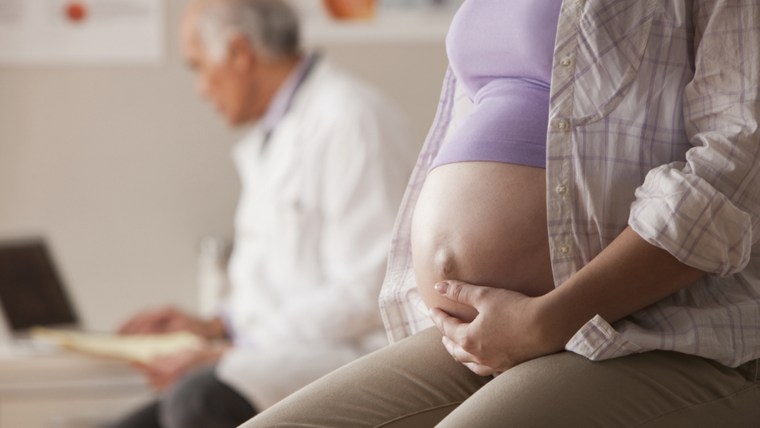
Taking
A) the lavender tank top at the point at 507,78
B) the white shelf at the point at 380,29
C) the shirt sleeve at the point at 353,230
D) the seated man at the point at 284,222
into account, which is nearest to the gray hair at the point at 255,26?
the seated man at the point at 284,222

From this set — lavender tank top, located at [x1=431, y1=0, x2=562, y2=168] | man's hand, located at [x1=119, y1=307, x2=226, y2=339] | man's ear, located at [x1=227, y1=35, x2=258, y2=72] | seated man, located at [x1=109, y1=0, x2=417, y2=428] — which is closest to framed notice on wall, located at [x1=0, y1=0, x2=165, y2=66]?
seated man, located at [x1=109, y1=0, x2=417, y2=428]

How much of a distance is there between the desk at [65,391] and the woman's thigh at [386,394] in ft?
5.33

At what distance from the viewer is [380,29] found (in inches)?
121

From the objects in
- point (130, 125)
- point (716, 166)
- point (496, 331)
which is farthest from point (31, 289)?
point (716, 166)

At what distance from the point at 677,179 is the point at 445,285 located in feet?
0.74

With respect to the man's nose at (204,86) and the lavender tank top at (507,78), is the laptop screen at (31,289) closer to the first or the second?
the man's nose at (204,86)

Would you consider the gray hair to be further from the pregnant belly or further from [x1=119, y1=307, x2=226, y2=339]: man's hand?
the pregnant belly

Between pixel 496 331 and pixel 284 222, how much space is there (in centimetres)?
149

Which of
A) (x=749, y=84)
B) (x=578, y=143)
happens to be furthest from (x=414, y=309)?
(x=749, y=84)

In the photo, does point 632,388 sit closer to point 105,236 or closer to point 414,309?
point 414,309

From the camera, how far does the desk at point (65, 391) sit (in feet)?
8.64

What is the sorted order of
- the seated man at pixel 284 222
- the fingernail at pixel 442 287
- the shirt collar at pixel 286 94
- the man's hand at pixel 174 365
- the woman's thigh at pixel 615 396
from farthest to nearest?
the shirt collar at pixel 286 94 → the man's hand at pixel 174 365 → the seated man at pixel 284 222 → the fingernail at pixel 442 287 → the woman's thigh at pixel 615 396

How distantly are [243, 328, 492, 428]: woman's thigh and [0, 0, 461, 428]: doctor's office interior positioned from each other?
194cm

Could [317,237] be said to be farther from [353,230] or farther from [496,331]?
[496,331]
